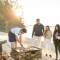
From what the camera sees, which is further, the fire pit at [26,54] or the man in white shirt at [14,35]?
the man in white shirt at [14,35]

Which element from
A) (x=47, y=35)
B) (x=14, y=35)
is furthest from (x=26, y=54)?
(x=47, y=35)

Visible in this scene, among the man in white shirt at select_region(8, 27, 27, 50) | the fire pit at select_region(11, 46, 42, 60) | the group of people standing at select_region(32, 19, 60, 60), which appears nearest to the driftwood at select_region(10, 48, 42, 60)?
the fire pit at select_region(11, 46, 42, 60)

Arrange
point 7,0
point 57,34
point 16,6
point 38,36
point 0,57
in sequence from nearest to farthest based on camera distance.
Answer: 1. point 0,57
2. point 57,34
3. point 38,36
4. point 7,0
5. point 16,6

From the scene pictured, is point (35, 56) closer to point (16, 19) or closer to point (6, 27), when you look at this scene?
point (6, 27)

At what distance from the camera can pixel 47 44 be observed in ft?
19.0

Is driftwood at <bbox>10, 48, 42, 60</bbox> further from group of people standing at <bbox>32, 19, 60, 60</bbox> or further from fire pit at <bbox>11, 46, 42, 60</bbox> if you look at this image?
group of people standing at <bbox>32, 19, 60, 60</bbox>

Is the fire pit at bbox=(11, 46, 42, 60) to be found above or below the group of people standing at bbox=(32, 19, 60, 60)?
below

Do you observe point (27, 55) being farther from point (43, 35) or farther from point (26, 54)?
point (43, 35)

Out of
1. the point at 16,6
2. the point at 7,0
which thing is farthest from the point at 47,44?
the point at 16,6

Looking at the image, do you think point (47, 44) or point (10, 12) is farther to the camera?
point (10, 12)

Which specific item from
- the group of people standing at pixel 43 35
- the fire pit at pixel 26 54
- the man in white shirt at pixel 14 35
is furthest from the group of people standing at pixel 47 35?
the man in white shirt at pixel 14 35

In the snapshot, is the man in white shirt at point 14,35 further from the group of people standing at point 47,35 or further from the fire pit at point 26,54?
the group of people standing at point 47,35

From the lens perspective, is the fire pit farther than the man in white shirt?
No

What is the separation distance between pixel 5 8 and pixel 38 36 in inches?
748
